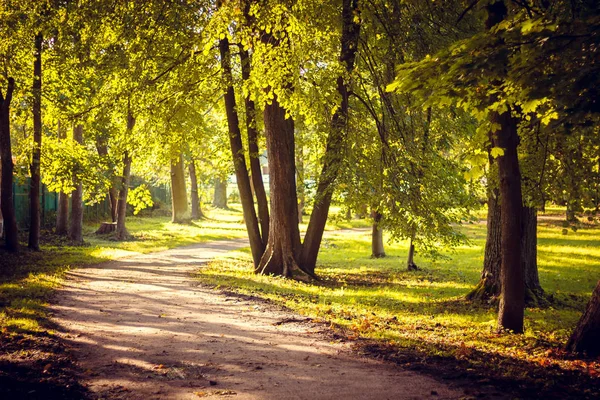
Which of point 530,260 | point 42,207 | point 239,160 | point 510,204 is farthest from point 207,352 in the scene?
point 42,207

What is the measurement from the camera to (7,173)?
16.3 m

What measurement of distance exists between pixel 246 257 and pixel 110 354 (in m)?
13.5

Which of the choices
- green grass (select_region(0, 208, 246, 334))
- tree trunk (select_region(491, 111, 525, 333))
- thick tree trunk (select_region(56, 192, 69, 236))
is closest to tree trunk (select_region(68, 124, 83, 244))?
green grass (select_region(0, 208, 246, 334))

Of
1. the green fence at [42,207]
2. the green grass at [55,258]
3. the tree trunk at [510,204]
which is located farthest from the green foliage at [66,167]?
the tree trunk at [510,204]

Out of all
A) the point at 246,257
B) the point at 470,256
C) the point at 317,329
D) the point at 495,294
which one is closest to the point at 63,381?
the point at 317,329

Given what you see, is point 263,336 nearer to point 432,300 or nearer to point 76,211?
point 432,300

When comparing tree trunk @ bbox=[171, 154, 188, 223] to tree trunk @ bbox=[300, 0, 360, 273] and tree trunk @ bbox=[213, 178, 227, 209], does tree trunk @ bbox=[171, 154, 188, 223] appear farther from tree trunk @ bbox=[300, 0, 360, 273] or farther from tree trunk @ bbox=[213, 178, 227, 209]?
tree trunk @ bbox=[300, 0, 360, 273]

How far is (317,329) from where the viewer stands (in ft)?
29.3

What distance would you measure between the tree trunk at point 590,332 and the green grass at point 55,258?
7328 millimetres

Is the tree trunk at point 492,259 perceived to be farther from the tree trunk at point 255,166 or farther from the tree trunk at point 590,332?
the tree trunk at point 255,166

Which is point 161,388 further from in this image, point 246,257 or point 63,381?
point 246,257

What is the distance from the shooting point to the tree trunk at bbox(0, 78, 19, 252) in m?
16.2

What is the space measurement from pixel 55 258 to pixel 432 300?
11.1m

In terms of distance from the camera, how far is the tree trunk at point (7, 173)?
16.2m
